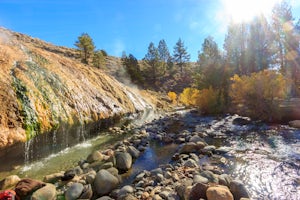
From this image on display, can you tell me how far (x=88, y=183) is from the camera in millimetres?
6074

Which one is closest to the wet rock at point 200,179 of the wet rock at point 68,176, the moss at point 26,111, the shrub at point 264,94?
the wet rock at point 68,176

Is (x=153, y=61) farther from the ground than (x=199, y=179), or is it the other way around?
(x=153, y=61)

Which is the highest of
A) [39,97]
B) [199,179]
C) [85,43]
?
[85,43]

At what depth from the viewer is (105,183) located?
589cm

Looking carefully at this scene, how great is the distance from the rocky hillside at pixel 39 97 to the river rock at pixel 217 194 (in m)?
7.11

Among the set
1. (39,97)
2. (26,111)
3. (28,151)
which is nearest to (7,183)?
(28,151)

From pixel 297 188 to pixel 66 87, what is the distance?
1368cm

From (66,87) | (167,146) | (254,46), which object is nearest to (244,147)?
(167,146)

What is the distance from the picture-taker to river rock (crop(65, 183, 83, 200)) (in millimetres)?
5285

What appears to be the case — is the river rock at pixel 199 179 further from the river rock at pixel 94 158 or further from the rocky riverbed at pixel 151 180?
the river rock at pixel 94 158

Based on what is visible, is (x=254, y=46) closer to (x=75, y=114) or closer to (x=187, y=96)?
(x=187, y=96)

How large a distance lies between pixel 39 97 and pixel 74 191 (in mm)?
6924

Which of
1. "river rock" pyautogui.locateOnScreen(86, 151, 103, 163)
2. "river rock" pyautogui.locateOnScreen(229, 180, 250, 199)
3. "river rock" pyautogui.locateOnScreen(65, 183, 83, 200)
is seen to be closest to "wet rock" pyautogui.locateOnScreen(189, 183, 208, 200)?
"river rock" pyautogui.locateOnScreen(229, 180, 250, 199)

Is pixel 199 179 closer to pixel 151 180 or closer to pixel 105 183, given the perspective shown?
pixel 151 180
